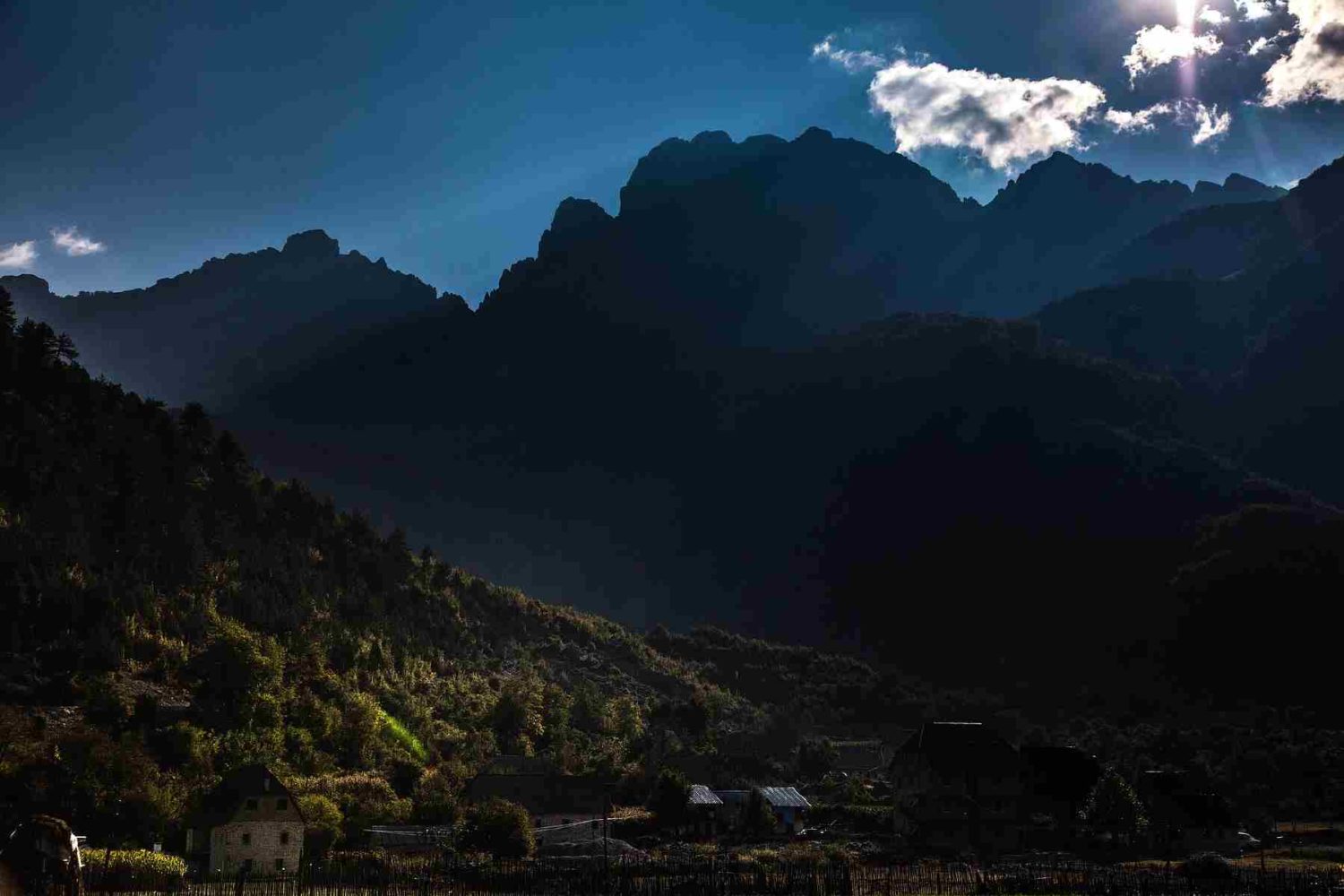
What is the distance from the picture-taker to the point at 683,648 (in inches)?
6565

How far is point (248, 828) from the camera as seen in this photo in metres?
57.3

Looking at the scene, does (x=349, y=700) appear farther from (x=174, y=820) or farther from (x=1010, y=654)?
(x=1010, y=654)

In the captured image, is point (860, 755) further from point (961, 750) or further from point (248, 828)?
point (248, 828)

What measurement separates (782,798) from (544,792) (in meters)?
19.3

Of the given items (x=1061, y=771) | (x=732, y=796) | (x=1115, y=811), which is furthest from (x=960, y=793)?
(x=732, y=796)

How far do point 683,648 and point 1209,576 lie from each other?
90074mm

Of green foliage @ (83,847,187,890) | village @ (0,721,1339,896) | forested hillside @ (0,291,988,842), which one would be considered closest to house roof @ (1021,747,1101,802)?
village @ (0,721,1339,896)

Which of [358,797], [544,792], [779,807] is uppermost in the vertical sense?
[358,797]

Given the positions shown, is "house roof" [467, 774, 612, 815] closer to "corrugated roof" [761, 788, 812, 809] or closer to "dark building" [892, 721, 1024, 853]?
"corrugated roof" [761, 788, 812, 809]

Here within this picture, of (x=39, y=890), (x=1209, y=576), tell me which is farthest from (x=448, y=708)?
(x=1209, y=576)

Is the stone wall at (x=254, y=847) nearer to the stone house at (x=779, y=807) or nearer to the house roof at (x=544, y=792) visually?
the house roof at (x=544, y=792)

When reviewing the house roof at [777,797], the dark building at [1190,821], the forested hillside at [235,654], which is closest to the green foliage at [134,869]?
the forested hillside at [235,654]

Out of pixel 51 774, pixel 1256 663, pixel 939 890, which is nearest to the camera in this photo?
pixel 939 890

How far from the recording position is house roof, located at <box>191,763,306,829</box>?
189 feet
